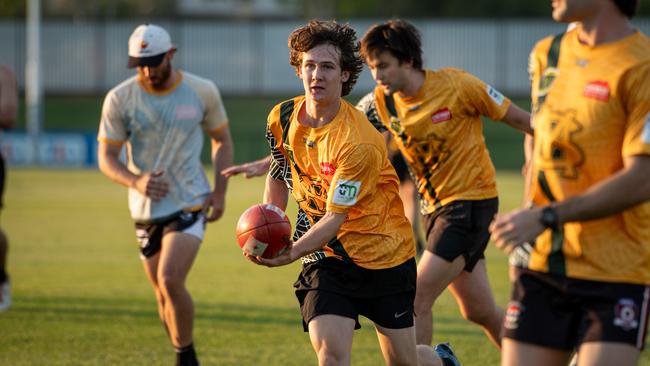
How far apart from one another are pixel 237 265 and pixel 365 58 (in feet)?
27.3

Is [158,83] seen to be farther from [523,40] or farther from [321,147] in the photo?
[523,40]

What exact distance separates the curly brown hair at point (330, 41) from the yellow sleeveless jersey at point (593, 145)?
1573 mm

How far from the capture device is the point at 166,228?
26.8 ft

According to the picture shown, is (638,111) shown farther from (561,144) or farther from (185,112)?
(185,112)

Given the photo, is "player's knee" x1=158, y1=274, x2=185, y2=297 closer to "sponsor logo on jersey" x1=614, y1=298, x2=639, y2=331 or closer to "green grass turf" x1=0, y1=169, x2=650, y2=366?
"green grass turf" x1=0, y1=169, x2=650, y2=366

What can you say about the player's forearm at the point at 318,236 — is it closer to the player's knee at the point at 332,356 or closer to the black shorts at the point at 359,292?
the black shorts at the point at 359,292

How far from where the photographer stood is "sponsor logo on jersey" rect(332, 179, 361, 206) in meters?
5.49

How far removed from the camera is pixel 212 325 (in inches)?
391

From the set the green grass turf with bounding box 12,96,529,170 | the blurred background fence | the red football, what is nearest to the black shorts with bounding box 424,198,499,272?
the red football

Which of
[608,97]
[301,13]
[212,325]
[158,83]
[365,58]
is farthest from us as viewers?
[301,13]

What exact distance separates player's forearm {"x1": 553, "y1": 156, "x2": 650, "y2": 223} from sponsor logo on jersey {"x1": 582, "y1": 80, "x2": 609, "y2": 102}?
0.27 metres

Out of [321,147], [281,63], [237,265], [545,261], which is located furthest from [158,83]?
[281,63]

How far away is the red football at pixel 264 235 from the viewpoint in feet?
17.9

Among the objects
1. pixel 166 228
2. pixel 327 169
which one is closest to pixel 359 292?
pixel 327 169
